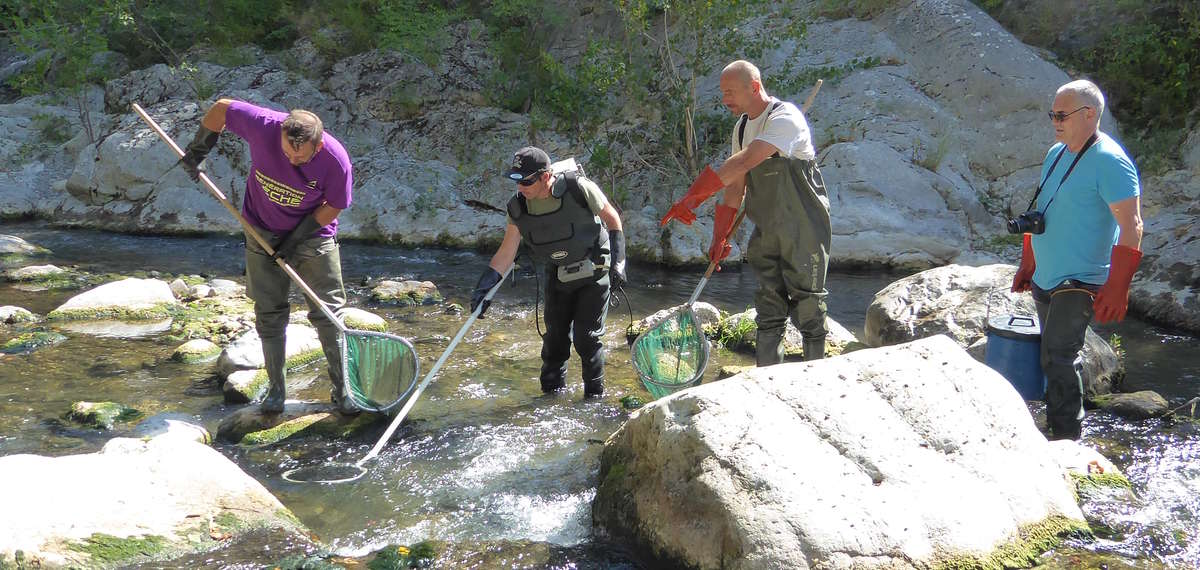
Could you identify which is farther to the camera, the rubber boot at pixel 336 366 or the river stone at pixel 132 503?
the rubber boot at pixel 336 366

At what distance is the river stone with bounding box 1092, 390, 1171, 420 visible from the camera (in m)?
5.58

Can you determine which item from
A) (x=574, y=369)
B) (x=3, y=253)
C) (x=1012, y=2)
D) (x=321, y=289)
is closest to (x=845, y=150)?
(x=1012, y=2)

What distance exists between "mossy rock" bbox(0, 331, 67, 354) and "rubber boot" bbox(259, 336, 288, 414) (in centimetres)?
288

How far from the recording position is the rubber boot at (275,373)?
552 cm

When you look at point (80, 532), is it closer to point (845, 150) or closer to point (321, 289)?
point (321, 289)

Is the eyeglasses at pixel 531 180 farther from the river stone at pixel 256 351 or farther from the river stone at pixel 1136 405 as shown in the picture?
the river stone at pixel 1136 405

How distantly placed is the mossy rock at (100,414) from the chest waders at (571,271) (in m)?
2.71

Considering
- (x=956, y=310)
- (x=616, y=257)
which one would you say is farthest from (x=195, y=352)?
(x=956, y=310)

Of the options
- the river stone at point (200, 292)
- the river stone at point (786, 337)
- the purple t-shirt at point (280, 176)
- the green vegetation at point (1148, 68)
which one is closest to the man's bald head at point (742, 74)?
the purple t-shirt at point (280, 176)

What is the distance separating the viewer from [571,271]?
5523 mm

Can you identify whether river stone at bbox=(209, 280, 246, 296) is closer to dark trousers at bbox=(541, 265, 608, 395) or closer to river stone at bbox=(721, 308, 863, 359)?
dark trousers at bbox=(541, 265, 608, 395)

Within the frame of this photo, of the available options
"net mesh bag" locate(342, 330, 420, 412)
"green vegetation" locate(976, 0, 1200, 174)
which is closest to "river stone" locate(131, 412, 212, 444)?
"net mesh bag" locate(342, 330, 420, 412)

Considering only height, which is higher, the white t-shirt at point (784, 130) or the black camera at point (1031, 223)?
the white t-shirt at point (784, 130)

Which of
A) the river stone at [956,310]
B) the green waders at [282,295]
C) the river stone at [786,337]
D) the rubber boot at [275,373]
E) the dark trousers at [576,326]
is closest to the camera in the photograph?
the green waders at [282,295]
